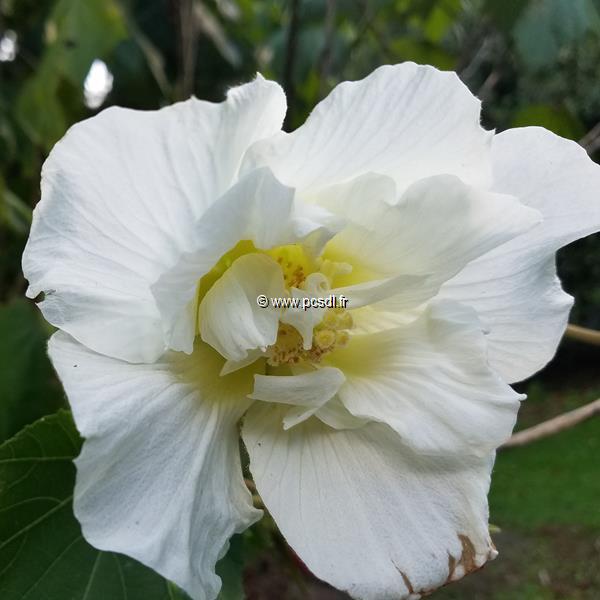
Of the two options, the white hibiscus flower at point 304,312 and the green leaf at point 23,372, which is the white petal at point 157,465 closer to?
the white hibiscus flower at point 304,312

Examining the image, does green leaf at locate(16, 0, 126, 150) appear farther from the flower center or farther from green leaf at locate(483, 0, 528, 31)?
the flower center

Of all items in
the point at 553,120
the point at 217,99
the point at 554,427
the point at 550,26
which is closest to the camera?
the point at 554,427

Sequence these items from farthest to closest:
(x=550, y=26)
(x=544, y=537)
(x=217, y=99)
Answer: (x=544, y=537) → (x=217, y=99) → (x=550, y=26)

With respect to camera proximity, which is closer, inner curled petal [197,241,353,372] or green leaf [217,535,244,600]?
inner curled petal [197,241,353,372]

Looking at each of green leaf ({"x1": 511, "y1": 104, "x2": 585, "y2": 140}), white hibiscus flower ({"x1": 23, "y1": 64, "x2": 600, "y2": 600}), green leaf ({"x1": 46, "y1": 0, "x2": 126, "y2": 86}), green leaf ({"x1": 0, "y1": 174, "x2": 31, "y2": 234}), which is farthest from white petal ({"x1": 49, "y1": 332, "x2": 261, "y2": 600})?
green leaf ({"x1": 46, "y1": 0, "x2": 126, "y2": 86})

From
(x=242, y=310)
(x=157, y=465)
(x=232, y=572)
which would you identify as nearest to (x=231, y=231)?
(x=242, y=310)

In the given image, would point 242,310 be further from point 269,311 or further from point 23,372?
point 23,372
